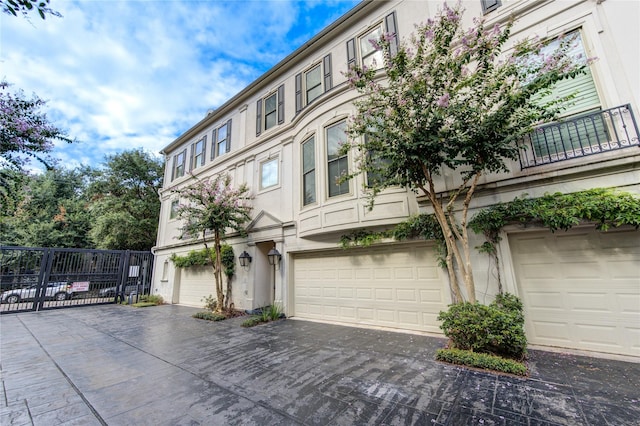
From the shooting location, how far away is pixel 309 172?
762cm

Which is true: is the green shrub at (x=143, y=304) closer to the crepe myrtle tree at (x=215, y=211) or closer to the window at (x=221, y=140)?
the crepe myrtle tree at (x=215, y=211)

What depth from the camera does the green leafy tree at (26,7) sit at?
7.23 feet

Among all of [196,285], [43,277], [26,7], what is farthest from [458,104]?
[43,277]

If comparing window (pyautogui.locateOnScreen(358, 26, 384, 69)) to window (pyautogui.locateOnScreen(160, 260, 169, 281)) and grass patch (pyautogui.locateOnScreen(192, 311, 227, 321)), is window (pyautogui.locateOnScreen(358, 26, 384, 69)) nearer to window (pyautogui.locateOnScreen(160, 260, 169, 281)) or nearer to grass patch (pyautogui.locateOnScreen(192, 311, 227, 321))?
grass patch (pyautogui.locateOnScreen(192, 311, 227, 321))

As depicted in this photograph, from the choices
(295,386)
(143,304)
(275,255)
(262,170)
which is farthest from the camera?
(143,304)

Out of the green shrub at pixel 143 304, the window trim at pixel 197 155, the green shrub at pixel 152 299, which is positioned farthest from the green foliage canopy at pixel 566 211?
the green shrub at pixel 152 299

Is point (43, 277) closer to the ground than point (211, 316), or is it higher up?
higher up

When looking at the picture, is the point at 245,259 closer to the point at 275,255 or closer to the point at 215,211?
the point at 275,255

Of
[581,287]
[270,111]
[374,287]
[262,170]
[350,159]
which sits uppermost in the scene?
[270,111]

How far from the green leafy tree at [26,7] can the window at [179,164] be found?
11807 millimetres

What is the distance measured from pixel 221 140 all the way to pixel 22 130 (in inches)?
320

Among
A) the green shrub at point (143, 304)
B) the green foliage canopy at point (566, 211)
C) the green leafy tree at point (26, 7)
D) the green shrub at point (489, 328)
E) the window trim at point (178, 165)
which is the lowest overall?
the green shrub at point (143, 304)

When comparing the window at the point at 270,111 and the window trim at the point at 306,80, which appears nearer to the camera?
the window trim at the point at 306,80

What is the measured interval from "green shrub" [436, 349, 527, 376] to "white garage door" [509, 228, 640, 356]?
1.44 meters
